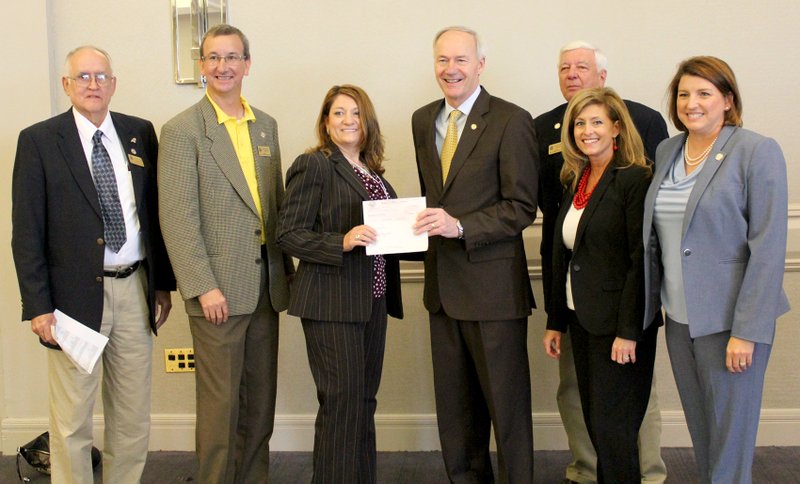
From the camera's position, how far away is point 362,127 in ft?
9.07

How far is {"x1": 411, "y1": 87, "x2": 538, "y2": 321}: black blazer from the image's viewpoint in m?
2.70

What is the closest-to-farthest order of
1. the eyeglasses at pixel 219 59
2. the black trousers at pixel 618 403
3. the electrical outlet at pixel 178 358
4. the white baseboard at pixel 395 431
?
1. the black trousers at pixel 618 403
2. the eyeglasses at pixel 219 59
3. the white baseboard at pixel 395 431
4. the electrical outlet at pixel 178 358

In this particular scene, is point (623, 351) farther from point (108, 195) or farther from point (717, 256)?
point (108, 195)

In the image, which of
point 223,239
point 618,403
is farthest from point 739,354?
point 223,239

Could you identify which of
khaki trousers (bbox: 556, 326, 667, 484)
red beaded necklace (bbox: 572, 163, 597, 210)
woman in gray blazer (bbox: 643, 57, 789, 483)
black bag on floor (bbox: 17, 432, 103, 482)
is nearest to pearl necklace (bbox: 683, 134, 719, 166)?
woman in gray blazer (bbox: 643, 57, 789, 483)

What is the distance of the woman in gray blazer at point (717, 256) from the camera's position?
2.18 meters

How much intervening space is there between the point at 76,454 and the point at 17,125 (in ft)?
6.06

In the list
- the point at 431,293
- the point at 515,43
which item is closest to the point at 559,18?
the point at 515,43

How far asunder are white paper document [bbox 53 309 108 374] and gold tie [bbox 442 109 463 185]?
1456 mm

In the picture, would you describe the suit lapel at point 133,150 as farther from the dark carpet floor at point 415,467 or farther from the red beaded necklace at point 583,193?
the red beaded necklace at point 583,193

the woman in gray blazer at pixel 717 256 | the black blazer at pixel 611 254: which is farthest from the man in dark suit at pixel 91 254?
the woman in gray blazer at pixel 717 256

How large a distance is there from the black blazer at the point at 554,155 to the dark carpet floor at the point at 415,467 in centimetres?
109

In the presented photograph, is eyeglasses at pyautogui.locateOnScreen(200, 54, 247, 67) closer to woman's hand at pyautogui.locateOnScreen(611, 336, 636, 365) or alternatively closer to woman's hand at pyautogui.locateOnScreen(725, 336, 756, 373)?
woman's hand at pyautogui.locateOnScreen(611, 336, 636, 365)

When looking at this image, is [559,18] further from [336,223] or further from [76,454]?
[76,454]
